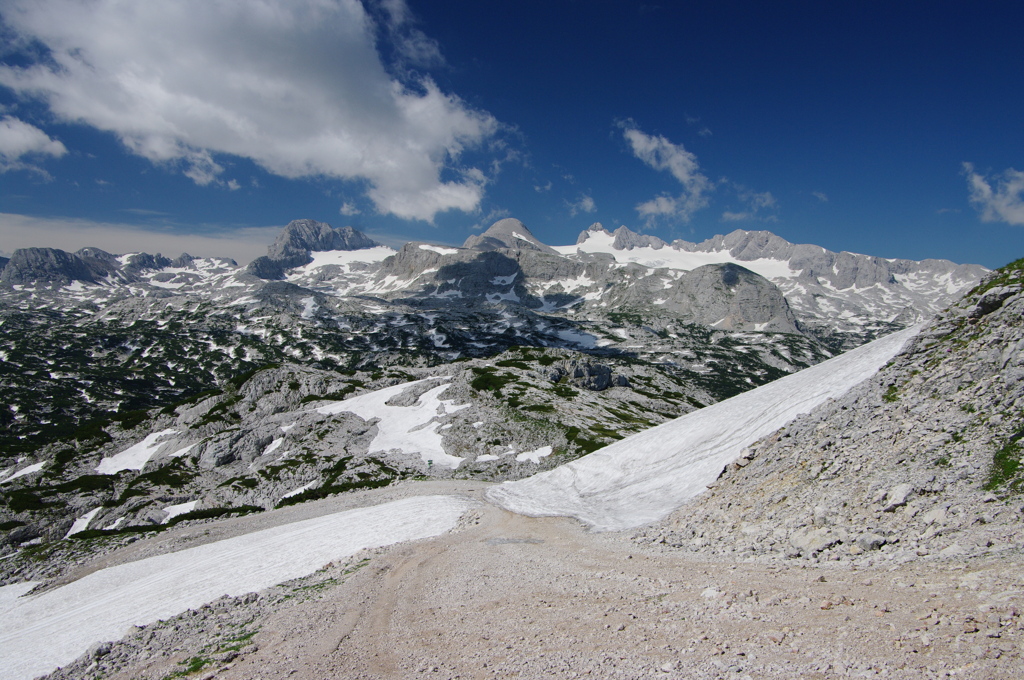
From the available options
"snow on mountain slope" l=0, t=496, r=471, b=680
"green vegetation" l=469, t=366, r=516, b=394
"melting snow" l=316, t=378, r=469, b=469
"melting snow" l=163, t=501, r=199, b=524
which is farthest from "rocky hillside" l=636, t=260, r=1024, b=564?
"green vegetation" l=469, t=366, r=516, b=394

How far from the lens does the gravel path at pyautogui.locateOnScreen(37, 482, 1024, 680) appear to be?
10.3 m

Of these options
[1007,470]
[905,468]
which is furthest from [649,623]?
[1007,470]

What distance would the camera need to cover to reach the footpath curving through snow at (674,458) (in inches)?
1109

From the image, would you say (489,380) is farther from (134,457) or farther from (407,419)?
(134,457)

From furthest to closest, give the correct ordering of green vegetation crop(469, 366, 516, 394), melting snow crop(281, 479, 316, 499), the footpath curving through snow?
green vegetation crop(469, 366, 516, 394)
melting snow crop(281, 479, 316, 499)
the footpath curving through snow

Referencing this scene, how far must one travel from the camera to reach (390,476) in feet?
211

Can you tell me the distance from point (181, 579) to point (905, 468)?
41055mm

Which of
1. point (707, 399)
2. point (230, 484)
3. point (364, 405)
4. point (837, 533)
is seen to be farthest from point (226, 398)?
point (707, 399)

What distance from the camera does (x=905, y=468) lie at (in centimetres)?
1772

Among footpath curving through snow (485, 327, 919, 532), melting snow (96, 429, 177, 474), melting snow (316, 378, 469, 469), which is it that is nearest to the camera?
footpath curving through snow (485, 327, 919, 532)

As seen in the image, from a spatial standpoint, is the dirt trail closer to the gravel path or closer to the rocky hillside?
the gravel path

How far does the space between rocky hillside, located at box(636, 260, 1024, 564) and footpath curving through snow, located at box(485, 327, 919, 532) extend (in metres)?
2.25

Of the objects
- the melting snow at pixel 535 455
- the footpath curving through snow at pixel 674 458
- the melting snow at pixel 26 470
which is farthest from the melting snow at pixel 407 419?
the melting snow at pixel 26 470

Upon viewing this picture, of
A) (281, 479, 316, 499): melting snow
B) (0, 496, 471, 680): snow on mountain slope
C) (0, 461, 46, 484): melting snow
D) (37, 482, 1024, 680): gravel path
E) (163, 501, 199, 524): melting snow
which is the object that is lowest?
(0, 461, 46, 484): melting snow
